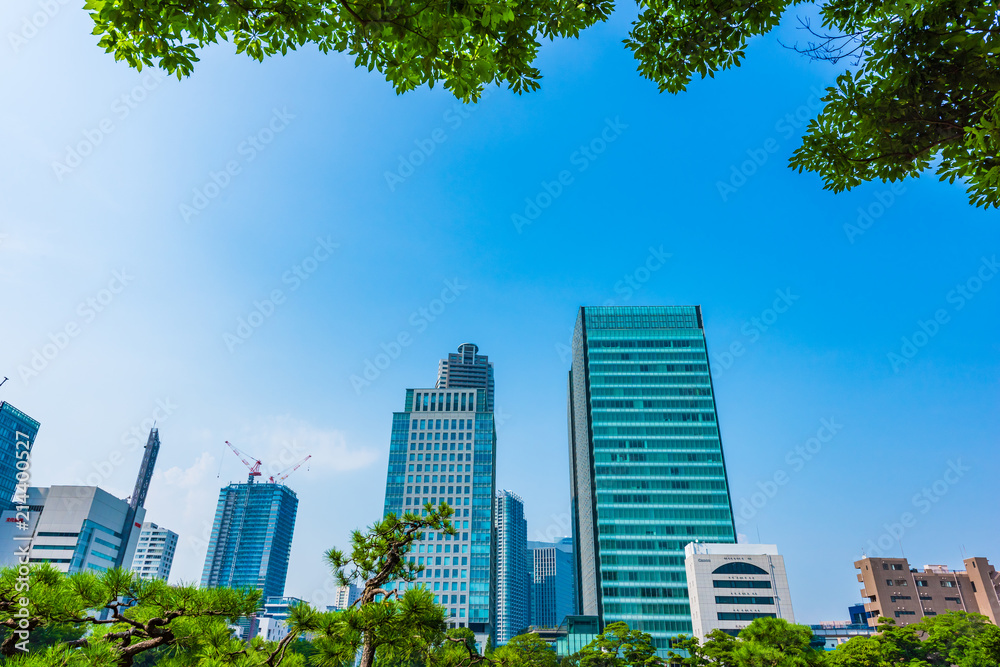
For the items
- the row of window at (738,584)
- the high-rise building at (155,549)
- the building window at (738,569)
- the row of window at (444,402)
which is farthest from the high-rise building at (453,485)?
the high-rise building at (155,549)

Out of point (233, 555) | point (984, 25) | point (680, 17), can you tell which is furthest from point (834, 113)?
point (233, 555)

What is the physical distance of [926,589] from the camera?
70438 mm

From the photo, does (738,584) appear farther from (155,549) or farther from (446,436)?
(155,549)

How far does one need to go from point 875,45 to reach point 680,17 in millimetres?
1593

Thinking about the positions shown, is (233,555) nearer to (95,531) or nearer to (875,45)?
(95,531)

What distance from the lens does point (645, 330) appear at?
90.6 m

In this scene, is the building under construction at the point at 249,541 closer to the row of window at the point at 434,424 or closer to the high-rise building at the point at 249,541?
the high-rise building at the point at 249,541

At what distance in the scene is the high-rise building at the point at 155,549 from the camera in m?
160

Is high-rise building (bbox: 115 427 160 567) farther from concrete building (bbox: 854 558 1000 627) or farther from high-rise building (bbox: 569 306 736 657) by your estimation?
concrete building (bbox: 854 558 1000 627)

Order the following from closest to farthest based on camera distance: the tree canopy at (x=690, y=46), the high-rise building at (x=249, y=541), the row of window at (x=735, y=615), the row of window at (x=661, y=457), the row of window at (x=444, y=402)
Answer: the tree canopy at (x=690, y=46) → the row of window at (x=735, y=615) → the row of window at (x=661, y=457) → the row of window at (x=444, y=402) → the high-rise building at (x=249, y=541)

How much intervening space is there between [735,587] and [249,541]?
18681 cm

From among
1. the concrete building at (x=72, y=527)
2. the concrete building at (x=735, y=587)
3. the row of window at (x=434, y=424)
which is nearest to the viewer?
the concrete building at (x=735, y=587)

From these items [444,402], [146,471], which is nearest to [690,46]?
[444,402]

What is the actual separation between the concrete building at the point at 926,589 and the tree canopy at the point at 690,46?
292 feet
